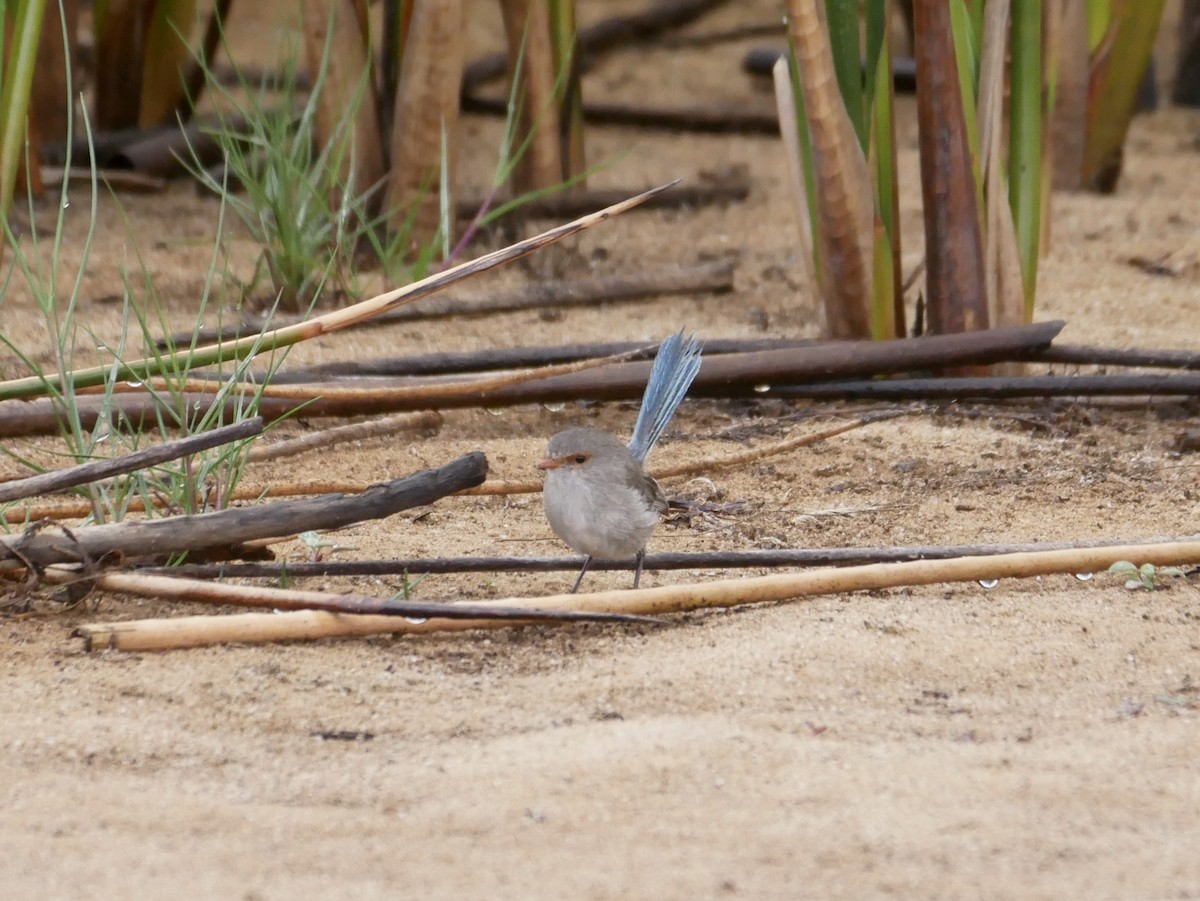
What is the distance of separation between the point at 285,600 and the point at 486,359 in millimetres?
1468

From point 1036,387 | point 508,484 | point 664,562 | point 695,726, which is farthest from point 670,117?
point 695,726

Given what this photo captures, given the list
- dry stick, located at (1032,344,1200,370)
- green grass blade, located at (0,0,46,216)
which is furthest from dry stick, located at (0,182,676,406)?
dry stick, located at (1032,344,1200,370)

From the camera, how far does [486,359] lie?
379 cm

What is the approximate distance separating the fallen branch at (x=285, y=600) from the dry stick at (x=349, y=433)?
0.89 m

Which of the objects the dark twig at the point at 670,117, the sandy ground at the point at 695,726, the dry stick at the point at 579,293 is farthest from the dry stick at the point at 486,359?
the dark twig at the point at 670,117

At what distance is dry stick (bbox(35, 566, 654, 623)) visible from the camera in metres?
2.38

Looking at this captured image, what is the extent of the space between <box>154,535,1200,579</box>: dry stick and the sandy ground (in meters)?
0.08

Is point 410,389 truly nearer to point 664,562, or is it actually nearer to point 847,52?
point 664,562

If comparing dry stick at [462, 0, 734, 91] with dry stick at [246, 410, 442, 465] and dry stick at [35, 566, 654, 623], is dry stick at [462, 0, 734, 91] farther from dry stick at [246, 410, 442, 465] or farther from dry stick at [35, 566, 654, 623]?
dry stick at [35, 566, 654, 623]

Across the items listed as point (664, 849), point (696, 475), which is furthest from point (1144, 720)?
point (696, 475)

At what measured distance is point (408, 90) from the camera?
15.5 feet

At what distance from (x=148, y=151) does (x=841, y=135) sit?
138 inches

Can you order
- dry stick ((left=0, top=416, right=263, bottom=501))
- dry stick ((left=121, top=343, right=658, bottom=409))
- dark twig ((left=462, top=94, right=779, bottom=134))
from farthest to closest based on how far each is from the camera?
dark twig ((left=462, top=94, right=779, bottom=134))
dry stick ((left=121, top=343, right=658, bottom=409))
dry stick ((left=0, top=416, right=263, bottom=501))

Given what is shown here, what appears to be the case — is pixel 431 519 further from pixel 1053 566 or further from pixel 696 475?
pixel 1053 566
